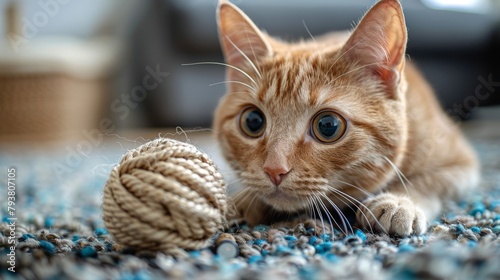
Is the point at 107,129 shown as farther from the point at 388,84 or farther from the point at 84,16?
the point at 388,84

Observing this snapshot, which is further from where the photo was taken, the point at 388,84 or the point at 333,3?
the point at 333,3

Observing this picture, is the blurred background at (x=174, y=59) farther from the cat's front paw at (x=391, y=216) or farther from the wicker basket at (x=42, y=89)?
the cat's front paw at (x=391, y=216)

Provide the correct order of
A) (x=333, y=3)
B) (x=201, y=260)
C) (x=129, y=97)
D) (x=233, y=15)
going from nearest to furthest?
(x=201, y=260) < (x=233, y=15) < (x=333, y=3) < (x=129, y=97)

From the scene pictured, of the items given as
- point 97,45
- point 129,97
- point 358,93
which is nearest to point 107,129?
point 129,97

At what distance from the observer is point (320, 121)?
1275mm

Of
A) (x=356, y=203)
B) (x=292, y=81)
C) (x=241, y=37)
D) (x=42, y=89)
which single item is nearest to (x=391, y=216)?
(x=356, y=203)

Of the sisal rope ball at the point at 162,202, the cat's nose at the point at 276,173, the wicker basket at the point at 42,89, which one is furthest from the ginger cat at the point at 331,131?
the wicker basket at the point at 42,89

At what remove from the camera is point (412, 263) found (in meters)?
0.79

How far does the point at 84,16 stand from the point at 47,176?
9.78ft

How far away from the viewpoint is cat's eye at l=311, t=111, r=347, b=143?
4.17 feet

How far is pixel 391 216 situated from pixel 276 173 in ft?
1.07

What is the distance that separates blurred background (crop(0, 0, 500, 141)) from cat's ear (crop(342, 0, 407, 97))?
2206 millimetres

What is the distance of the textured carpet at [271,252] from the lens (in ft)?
2.62

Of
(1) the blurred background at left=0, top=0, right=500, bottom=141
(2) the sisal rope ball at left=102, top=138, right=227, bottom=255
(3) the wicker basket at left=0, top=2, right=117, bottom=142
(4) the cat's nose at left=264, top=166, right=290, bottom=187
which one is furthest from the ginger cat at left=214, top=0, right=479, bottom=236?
(3) the wicker basket at left=0, top=2, right=117, bottom=142
